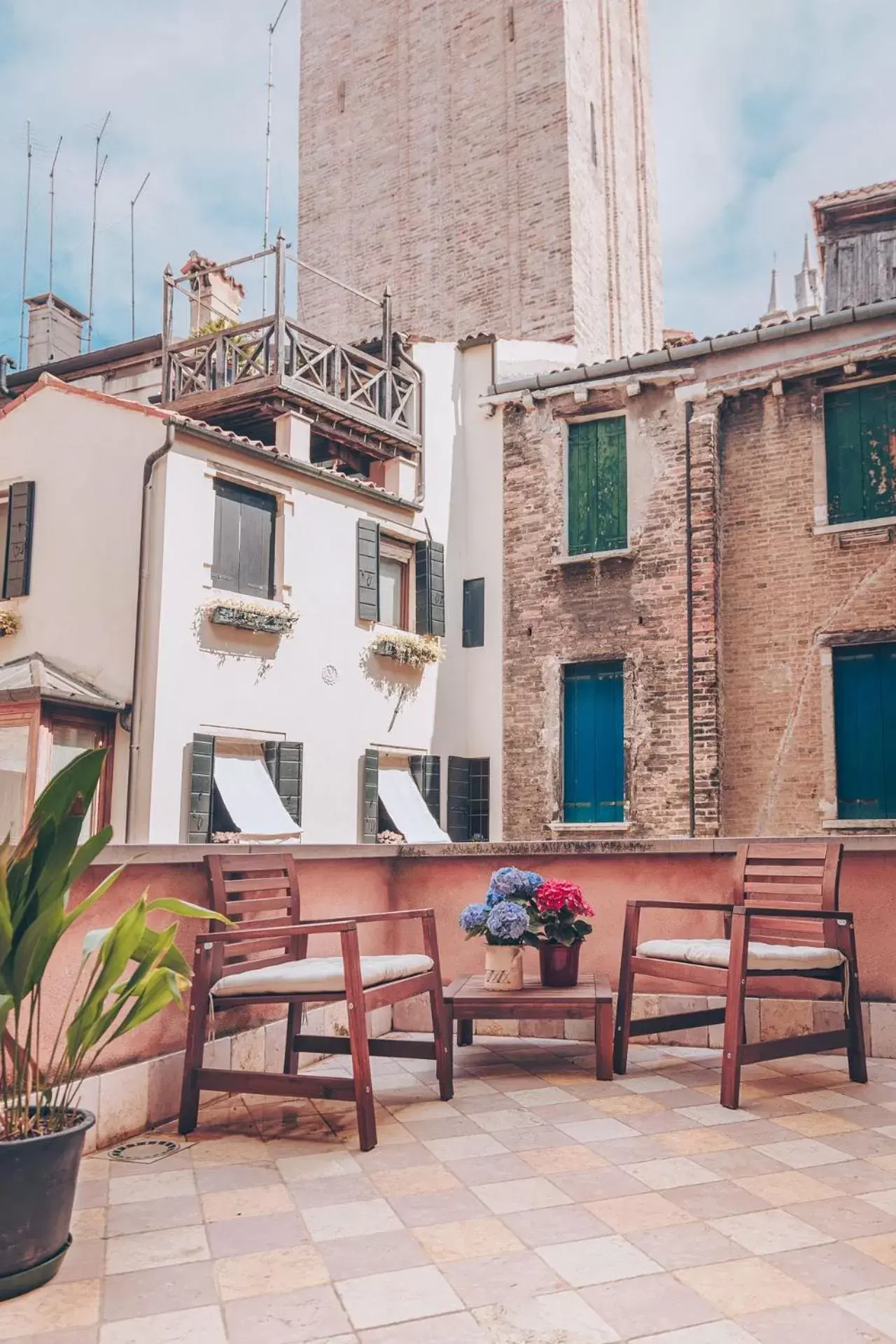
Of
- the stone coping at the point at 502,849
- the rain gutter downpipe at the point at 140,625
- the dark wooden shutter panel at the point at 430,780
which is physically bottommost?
the stone coping at the point at 502,849

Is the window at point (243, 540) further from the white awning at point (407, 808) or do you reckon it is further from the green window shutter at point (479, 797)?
the green window shutter at point (479, 797)

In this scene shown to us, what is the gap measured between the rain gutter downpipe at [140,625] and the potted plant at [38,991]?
8.26 m

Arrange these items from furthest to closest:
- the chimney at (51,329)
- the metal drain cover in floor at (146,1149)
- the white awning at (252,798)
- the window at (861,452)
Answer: the chimney at (51,329)
the window at (861,452)
the white awning at (252,798)
the metal drain cover in floor at (146,1149)

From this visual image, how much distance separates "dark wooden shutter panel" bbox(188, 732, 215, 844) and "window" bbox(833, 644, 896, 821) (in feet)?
22.2

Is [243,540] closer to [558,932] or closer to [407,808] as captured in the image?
[407,808]

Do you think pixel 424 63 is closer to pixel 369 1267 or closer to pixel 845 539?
pixel 845 539

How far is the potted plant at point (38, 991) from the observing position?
2.46m

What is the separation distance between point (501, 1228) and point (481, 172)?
22.0 m

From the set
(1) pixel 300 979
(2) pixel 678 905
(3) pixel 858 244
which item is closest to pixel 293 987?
(1) pixel 300 979

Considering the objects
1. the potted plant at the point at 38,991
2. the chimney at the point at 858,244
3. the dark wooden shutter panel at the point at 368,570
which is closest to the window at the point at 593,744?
the dark wooden shutter panel at the point at 368,570

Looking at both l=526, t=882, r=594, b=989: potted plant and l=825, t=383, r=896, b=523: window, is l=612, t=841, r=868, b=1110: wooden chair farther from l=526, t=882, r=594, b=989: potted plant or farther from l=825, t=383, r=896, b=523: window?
l=825, t=383, r=896, b=523: window

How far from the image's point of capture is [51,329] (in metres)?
18.7

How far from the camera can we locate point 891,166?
53.6 feet

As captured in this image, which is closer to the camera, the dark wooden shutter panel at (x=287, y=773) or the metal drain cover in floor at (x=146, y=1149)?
the metal drain cover in floor at (x=146, y=1149)
